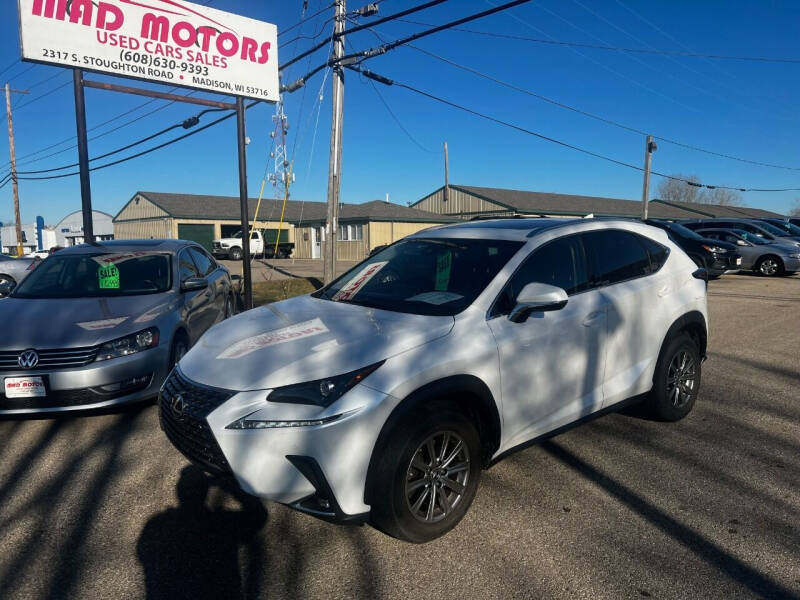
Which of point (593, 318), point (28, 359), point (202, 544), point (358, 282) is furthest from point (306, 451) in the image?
point (28, 359)

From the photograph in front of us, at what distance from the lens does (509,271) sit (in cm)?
341

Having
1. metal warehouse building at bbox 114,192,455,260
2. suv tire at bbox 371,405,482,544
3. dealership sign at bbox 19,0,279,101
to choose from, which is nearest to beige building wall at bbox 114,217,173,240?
metal warehouse building at bbox 114,192,455,260

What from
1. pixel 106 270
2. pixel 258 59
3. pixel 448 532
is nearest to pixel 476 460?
pixel 448 532

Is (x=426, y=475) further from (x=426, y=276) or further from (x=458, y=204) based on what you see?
(x=458, y=204)

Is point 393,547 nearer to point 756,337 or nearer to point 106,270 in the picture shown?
point 106,270

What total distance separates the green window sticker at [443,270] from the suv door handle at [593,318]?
3.10 feet

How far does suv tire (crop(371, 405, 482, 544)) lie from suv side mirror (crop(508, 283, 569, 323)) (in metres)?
0.71

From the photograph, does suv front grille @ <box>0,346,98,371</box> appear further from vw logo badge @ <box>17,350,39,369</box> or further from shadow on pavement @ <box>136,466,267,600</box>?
shadow on pavement @ <box>136,466,267,600</box>

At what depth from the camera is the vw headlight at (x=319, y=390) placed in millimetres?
2586

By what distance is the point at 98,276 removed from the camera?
574cm

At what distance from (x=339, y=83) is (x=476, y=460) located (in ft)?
39.3

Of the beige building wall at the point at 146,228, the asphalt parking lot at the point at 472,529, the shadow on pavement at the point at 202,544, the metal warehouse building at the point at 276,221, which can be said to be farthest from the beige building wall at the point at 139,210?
the shadow on pavement at the point at 202,544

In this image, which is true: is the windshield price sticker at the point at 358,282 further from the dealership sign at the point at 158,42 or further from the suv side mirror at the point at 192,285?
the dealership sign at the point at 158,42

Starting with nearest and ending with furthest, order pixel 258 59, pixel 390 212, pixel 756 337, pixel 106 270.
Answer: pixel 106 270 → pixel 756 337 → pixel 258 59 → pixel 390 212
